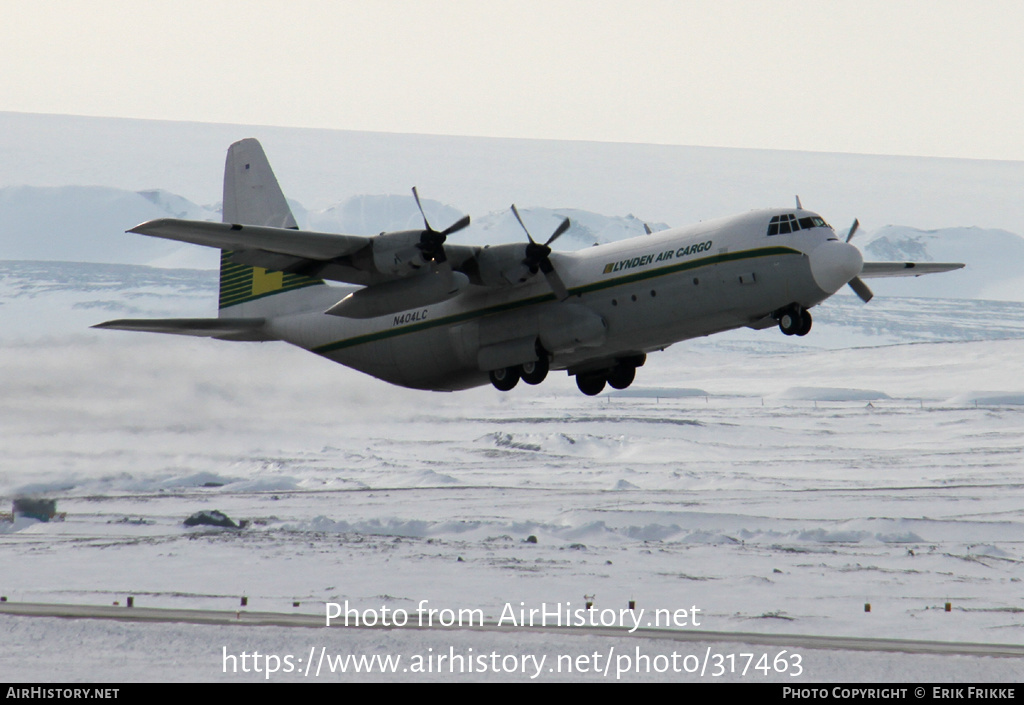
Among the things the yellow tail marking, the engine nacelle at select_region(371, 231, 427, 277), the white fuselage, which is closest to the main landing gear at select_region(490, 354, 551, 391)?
the white fuselage

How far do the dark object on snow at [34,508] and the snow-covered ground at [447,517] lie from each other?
1.81 metres

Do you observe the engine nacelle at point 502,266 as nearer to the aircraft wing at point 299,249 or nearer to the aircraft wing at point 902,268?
the aircraft wing at point 299,249

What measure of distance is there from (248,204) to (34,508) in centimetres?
6226

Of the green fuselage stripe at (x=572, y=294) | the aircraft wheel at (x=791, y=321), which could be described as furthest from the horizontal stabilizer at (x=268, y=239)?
the aircraft wheel at (x=791, y=321)

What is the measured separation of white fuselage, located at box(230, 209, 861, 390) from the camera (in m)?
32.2

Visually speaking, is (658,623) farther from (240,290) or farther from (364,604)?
(240,290)

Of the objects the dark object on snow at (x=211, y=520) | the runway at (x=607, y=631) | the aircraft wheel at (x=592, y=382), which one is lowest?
the runway at (x=607, y=631)

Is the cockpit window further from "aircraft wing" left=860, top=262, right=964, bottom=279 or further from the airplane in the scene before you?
"aircraft wing" left=860, top=262, right=964, bottom=279

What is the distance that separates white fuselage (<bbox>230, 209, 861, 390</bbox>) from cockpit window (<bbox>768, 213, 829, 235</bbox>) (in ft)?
0.58

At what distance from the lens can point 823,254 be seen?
104 ft

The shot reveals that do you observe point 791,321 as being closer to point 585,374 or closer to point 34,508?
point 585,374

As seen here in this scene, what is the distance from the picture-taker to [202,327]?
37875 mm

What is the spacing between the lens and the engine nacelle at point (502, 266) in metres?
34.8
